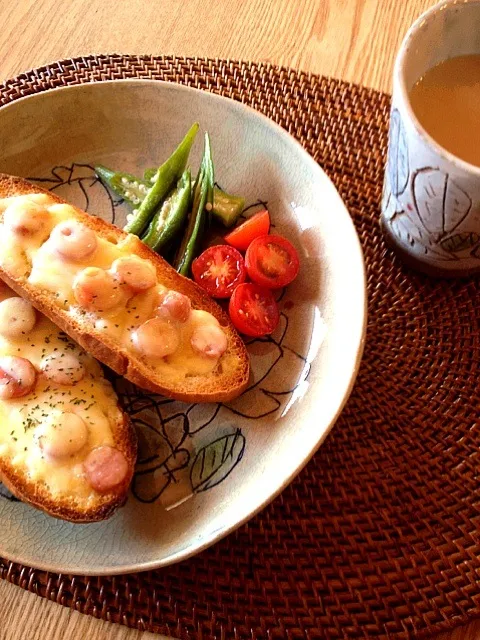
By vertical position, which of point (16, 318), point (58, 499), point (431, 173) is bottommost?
point (58, 499)

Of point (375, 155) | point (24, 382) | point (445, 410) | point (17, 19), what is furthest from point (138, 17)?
point (445, 410)

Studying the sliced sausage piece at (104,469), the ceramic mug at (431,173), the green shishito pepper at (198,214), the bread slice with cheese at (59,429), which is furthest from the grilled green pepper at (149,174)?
the sliced sausage piece at (104,469)

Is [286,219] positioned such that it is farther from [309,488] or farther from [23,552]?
[23,552]

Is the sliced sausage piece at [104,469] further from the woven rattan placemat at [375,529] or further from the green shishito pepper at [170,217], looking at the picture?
the green shishito pepper at [170,217]

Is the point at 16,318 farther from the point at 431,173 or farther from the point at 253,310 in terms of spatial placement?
the point at 431,173

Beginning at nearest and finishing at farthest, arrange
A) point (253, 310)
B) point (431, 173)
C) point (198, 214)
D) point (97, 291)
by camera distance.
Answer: point (431, 173) < point (97, 291) < point (253, 310) < point (198, 214)

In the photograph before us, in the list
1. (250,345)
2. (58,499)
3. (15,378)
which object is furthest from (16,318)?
(250,345)

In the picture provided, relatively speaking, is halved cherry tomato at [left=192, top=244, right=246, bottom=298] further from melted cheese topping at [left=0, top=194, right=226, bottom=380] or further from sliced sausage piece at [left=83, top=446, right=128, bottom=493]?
sliced sausage piece at [left=83, top=446, right=128, bottom=493]
